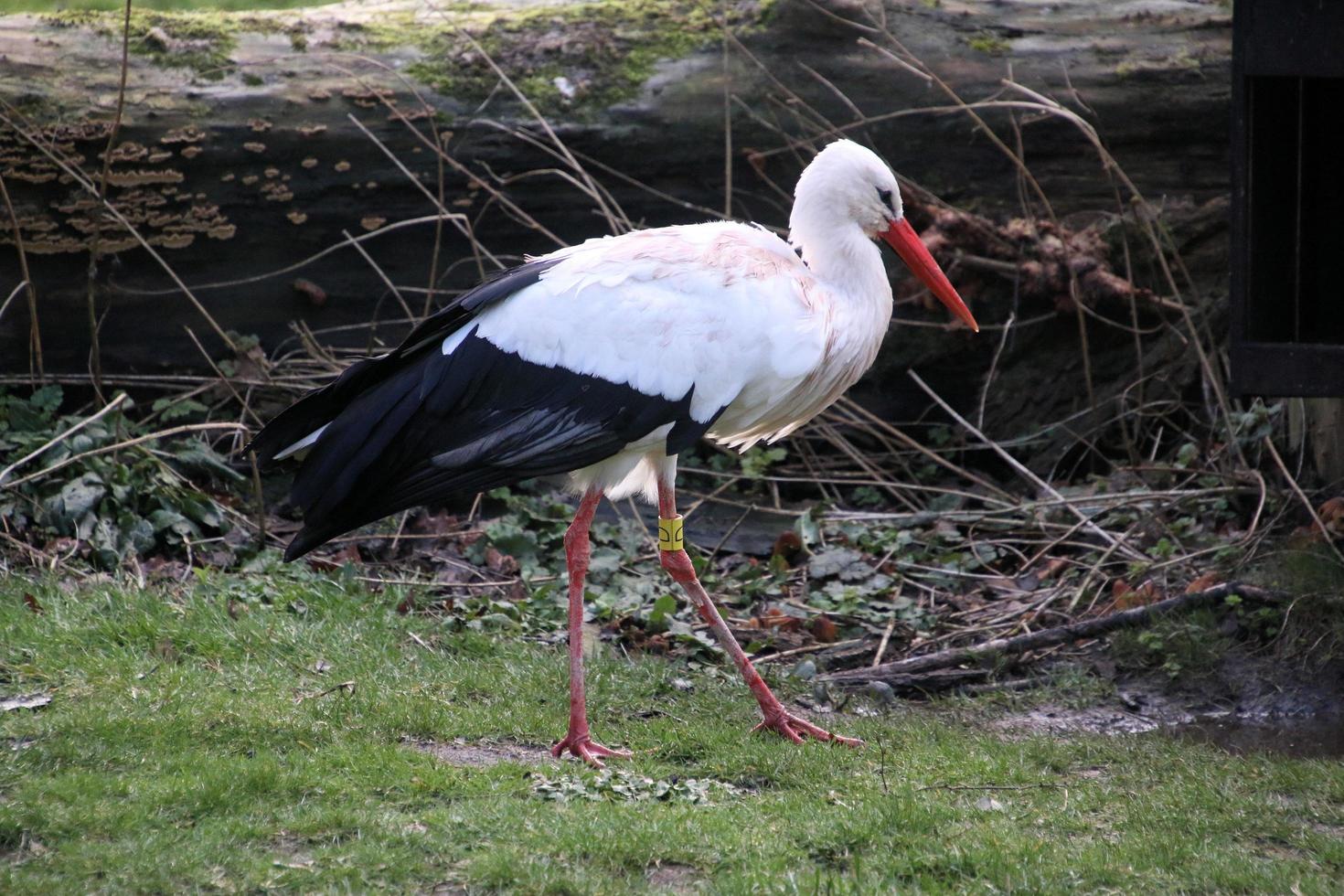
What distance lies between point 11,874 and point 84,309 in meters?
4.75

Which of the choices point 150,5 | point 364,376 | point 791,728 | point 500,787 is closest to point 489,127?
point 364,376

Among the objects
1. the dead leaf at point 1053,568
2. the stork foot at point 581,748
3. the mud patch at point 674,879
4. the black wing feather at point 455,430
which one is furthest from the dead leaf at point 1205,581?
the mud patch at point 674,879

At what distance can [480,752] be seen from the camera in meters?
4.88

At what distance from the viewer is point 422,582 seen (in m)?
6.87

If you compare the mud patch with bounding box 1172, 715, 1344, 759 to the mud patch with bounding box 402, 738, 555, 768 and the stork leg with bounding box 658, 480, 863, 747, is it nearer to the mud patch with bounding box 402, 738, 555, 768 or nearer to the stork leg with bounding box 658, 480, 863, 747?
the stork leg with bounding box 658, 480, 863, 747

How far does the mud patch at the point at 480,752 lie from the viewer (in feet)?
Answer: 15.7

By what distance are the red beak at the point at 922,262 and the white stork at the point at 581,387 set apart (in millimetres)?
543

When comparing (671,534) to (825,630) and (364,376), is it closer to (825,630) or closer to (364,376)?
(364,376)

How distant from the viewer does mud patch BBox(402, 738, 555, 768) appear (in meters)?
4.78

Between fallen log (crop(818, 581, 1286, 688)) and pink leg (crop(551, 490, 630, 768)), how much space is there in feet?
4.21

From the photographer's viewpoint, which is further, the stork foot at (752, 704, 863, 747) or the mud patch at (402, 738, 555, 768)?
the stork foot at (752, 704, 863, 747)

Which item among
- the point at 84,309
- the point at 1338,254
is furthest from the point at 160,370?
the point at 1338,254

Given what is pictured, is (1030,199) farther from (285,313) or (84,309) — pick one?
(84,309)

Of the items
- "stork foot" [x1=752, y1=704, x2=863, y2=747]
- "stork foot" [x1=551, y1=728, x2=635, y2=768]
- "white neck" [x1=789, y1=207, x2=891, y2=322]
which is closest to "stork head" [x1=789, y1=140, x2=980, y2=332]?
"white neck" [x1=789, y1=207, x2=891, y2=322]
